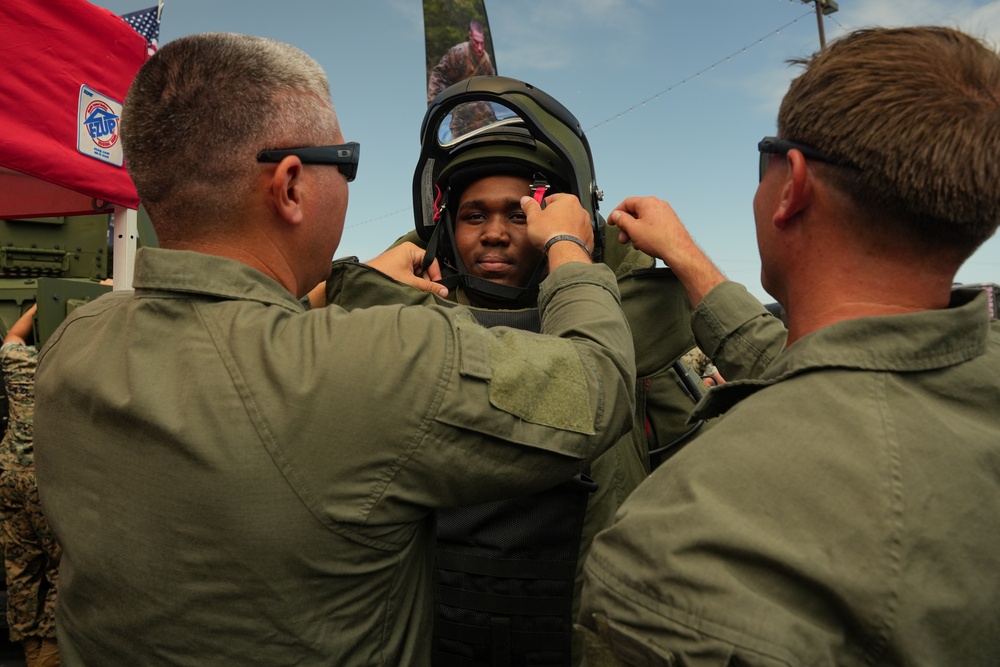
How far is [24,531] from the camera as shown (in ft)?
17.5

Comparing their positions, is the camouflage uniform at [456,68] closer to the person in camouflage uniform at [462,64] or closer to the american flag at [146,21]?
the person in camouflage uniform at [462,64]

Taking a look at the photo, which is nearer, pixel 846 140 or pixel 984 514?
pixel 984 514

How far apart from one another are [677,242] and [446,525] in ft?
3.23

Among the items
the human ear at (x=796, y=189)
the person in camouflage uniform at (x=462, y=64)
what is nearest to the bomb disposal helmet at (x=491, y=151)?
the person in camouflage uniform at (x=462, y=64)

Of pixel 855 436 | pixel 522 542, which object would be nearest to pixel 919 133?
pixel 855 436

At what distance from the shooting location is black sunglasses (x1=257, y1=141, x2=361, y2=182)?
1606mm

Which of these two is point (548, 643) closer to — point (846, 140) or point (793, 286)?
point (793, 286)

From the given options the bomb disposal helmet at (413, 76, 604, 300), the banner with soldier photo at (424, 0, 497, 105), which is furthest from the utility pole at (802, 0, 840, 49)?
the bomb disposal helmet at (413, 76, 604, 300)

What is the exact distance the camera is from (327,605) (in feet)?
4.72

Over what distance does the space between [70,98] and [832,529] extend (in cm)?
414

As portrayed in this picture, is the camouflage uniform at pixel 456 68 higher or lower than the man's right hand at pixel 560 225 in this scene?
higher

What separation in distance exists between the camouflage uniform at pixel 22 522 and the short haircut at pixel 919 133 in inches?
215

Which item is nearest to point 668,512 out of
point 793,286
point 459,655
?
point 793,286

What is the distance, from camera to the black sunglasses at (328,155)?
5.27 ft
